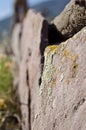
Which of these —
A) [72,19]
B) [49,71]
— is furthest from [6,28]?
[49,71]

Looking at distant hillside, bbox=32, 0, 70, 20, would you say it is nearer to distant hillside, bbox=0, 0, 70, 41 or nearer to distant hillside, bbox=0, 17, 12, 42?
distant hillside, bbox=0, 0, 70, 41

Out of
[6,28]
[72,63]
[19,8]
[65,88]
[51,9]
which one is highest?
[72,63]

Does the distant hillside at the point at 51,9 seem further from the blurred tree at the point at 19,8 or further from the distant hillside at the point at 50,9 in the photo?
the blurred tree at the point at 19,8

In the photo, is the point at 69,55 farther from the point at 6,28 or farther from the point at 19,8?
the point at 6,28

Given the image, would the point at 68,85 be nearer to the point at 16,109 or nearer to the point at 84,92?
the point at 84,92

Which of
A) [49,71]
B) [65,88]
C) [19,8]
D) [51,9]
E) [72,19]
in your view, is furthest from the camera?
[51,9]

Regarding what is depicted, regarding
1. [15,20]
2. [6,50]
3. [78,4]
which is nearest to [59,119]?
[78,4]
